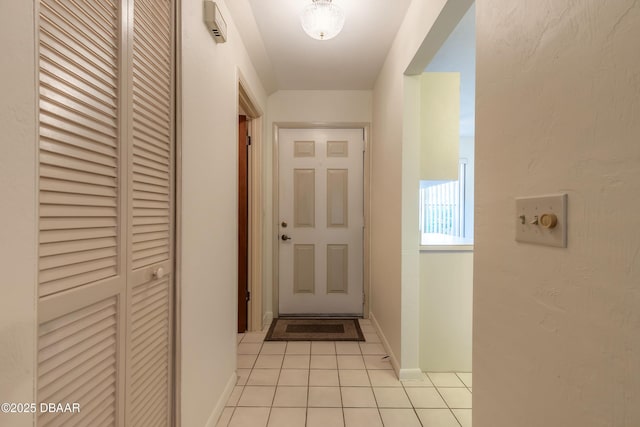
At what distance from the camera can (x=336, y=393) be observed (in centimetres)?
194

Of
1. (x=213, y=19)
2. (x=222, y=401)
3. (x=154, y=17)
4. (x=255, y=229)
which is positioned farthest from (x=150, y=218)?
(x=255, y=229)

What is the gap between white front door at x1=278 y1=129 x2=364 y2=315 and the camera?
3.32m

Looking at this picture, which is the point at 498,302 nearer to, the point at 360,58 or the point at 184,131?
the point at 184,131

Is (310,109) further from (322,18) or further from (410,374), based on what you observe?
(410,374)

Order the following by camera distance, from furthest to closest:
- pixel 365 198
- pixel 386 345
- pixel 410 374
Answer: pixel 365 198, pixel 386 345, pixel 410 374

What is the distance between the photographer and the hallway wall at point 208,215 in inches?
52.7

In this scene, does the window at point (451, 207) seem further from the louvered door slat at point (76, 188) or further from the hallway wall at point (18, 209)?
the hallway wall at point (18, 209)

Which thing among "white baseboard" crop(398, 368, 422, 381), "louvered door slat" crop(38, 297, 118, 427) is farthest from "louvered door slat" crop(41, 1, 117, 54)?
"white baseboard" crop(398, 368, 422, 381)

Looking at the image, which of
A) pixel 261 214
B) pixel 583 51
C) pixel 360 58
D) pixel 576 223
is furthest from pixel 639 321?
pixel 261 214

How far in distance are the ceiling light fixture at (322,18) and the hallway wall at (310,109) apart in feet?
4.80

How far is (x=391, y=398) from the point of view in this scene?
189 centimetres

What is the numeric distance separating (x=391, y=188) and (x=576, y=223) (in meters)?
1.75

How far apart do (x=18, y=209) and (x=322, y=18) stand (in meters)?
1.69

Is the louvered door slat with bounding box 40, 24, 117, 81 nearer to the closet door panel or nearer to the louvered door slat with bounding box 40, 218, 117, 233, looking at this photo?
the closet door panel
